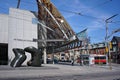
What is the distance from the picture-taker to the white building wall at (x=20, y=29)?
1902 inches

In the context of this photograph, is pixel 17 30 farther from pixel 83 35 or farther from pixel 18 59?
pixel 18 59

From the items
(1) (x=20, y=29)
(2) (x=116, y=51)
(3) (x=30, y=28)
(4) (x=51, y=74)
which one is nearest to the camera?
(4) (x=51, y=74)

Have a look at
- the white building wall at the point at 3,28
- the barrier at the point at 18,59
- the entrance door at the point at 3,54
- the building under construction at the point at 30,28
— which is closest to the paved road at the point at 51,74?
the barrier at the point at 18,59

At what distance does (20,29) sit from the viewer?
4956cm

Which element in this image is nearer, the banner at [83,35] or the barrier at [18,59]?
the barrier at [18,59]

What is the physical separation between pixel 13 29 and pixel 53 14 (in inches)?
449

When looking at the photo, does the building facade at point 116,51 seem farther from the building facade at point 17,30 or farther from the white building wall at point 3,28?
the white building wall at point 3,28

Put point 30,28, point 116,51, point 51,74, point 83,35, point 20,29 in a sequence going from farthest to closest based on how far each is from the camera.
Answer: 1. point 116,51
2. point 30,28
3. point 20,29
4. point 83,35
5. point 51,74

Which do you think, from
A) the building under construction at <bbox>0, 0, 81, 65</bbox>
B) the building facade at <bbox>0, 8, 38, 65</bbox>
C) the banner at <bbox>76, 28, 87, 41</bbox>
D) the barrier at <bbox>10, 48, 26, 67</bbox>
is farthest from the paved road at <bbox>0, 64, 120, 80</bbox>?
the building facade at <bbox>0, 8, 38, 65</bbox>

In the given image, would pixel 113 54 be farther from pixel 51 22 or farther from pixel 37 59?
pixel 37 59

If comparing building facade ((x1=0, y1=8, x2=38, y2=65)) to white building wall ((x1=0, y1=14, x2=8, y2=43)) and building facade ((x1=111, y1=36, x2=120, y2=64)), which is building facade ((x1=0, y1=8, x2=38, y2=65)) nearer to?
white building wall ((x1=0, y1=14, x2=8, y2=43))

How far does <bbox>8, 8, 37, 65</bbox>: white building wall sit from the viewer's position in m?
48.3

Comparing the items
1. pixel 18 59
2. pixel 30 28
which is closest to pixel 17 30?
pixel 30 28

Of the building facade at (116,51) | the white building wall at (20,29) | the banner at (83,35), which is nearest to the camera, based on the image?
the banner at (83,35)
